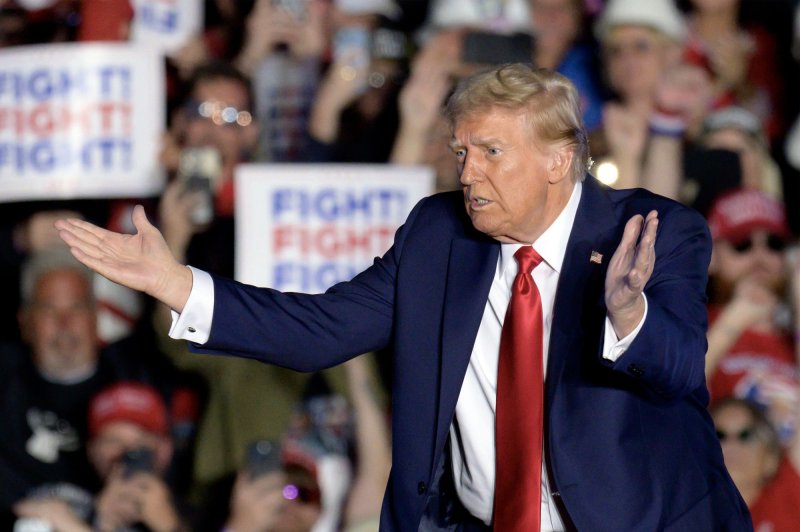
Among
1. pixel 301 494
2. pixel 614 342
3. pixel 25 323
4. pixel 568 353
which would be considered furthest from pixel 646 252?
pixel 25 323

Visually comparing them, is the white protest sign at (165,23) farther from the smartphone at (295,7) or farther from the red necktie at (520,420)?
the red necktie at (520,420)

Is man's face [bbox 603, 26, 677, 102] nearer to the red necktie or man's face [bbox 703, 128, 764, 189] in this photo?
man's face [bbox 703, 128, 764, 189]

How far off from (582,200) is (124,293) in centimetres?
325

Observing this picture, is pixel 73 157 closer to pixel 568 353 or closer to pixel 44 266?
pixel 44 266

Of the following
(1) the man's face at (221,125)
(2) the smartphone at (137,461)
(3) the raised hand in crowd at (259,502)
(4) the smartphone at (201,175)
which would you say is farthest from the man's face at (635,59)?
(2) the smartphone at (137,461)

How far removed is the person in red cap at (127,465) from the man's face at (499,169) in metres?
2.79

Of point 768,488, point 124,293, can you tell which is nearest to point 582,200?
point 768,488

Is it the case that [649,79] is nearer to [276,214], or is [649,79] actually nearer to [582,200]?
[276,214]

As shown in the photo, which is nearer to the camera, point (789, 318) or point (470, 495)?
point (470, 495)

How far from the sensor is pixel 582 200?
2846 millimetres

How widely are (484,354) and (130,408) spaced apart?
280 centimetres

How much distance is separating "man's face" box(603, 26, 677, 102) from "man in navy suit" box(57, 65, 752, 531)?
2.78 meters

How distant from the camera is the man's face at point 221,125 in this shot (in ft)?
18.1

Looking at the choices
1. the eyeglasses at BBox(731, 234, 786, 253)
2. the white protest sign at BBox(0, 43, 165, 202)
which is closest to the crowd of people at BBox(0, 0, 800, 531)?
the eyeglasses at BBox(731, 234, 786, 253)
